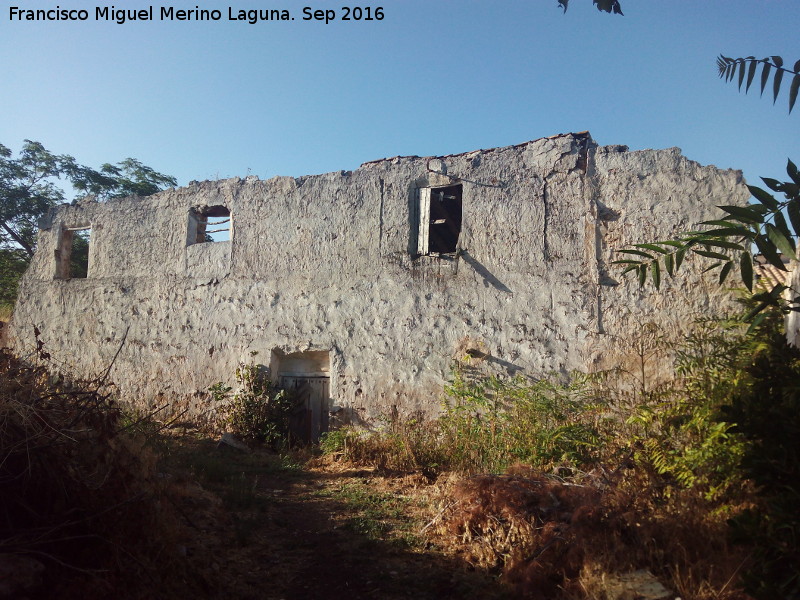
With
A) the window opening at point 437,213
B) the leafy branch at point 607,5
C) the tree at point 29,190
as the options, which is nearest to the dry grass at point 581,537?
the leafy branch at point 607,5

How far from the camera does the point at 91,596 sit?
322cm

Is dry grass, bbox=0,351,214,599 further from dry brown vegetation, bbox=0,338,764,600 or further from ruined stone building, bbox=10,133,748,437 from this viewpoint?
ruined stone building, bbox=10,133,748,437

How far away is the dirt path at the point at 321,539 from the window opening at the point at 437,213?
11.9 feet

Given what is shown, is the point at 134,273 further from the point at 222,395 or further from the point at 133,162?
the point at 133,162

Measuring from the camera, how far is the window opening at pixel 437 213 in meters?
8.91

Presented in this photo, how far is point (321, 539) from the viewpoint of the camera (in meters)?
5.10

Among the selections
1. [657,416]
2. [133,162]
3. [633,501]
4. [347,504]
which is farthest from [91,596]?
[133,162]

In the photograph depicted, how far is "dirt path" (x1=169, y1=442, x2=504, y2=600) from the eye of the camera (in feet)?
13.5

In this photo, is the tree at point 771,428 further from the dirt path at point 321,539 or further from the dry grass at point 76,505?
the dry grass at point 76,505

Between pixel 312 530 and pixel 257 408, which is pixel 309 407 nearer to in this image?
pixel 257 408

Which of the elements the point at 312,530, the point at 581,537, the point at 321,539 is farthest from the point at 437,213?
the point at 581,537

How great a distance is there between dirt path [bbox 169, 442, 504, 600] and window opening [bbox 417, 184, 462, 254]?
362cm

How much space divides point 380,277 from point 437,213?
150cm

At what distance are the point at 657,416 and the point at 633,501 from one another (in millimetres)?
924
